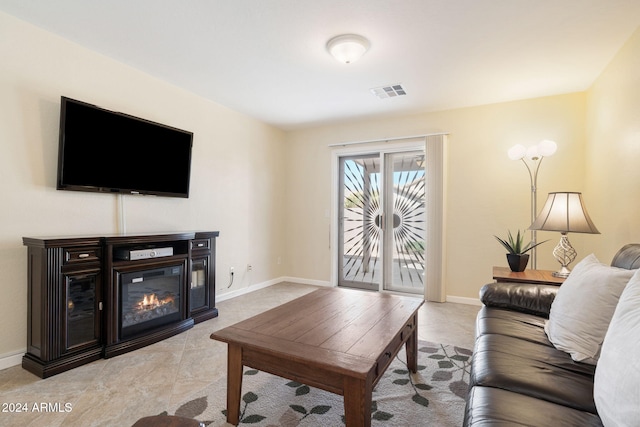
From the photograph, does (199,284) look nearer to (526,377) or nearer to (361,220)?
(361,220)

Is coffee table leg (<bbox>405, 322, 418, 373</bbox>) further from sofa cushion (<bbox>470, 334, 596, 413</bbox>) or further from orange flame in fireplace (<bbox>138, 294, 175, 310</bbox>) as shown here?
orange flame in fireplace (<bbox>138, 294, 175, 310</bbox>)

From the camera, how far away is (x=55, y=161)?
8.34 ft

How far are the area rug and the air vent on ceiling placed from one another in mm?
2796

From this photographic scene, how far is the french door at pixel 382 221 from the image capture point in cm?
452

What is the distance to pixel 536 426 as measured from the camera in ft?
3.23

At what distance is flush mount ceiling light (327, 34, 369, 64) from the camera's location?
98.8 inches

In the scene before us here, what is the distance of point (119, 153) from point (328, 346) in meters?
2.53

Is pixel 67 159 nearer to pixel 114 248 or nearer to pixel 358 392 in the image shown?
pixel 114 248

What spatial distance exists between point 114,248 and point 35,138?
1024 mm

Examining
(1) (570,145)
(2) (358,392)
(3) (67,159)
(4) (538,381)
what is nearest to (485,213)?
(1) (570,145)

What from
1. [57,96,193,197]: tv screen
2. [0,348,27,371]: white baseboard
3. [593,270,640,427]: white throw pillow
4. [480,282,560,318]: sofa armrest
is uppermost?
[57,96,193,197]: tv screen

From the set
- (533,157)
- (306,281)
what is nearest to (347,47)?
(533,157)

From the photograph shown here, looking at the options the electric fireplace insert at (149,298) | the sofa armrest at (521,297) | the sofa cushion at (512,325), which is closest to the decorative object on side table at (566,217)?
the sofa armrest at (521,297)

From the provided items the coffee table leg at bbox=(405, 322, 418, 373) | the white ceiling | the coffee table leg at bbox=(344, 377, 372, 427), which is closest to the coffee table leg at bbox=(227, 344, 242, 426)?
the coffee table leg at bbox=(344, 377, 372, 427)
